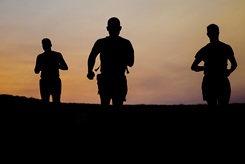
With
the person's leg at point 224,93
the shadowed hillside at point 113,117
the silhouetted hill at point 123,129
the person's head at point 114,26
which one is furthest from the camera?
the person's leg at point 224,93

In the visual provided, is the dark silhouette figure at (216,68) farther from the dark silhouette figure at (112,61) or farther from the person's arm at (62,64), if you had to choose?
the person's arm at (62,64)

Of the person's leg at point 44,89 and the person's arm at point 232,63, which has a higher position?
the person's arm at point 232,63

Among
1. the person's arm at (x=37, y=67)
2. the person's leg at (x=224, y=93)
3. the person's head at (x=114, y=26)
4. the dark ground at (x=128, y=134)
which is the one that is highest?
the person's head at (x=114, y=26)

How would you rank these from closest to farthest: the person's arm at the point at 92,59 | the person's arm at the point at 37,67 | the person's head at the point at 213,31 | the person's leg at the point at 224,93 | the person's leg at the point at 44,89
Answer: the person's arm at the point at 92,59
the person's leg at the point at 224,93
the person's head at the point at 213,31
the person's leg at the point at 44,89
the person's arm at the point at 37,67

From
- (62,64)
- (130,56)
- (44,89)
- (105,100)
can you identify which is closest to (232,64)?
(130,56)

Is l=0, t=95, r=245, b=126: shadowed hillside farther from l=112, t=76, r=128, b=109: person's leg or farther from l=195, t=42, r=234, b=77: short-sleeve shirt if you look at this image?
l=195, t=42, r=234, b=77: short-sleeve shirt

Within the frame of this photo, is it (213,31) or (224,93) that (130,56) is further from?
(224,93)

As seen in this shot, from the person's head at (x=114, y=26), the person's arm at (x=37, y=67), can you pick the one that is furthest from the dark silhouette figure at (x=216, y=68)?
the person's arm at (x=37, y=67)

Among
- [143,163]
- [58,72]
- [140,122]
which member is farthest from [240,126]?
[58,72]

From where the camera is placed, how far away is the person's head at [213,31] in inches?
366

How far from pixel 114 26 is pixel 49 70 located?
3998mm

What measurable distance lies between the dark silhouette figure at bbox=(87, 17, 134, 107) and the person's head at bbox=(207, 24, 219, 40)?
178 centimetres

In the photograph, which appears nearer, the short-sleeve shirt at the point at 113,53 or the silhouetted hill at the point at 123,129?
the silhouetted hill at the point at 123,129

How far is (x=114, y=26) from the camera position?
8562 millimetres
